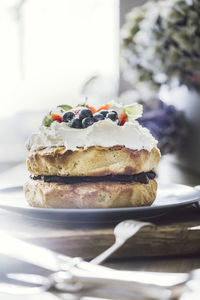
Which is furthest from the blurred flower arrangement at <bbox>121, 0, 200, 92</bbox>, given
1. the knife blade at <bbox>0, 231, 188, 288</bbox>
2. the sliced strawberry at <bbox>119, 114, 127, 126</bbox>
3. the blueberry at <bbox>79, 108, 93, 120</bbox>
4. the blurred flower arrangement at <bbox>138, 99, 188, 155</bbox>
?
the knife blade at <bbox>0, 231, 188, 288</bbox>

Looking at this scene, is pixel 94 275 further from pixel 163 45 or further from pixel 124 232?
pixel 163 45

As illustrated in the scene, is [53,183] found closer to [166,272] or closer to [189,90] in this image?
[166,272]

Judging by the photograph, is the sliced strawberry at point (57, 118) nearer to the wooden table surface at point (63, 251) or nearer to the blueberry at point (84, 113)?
the blueberry at point (84, 113)

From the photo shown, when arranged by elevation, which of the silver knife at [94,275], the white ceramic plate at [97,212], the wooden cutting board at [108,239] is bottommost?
the silver knife at [94,275]

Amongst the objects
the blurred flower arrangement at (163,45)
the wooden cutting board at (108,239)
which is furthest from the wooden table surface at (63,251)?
the blurred flower arrangement at (163,45)

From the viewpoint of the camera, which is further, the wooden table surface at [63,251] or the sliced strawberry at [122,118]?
the sliced strawberry at [122,118]

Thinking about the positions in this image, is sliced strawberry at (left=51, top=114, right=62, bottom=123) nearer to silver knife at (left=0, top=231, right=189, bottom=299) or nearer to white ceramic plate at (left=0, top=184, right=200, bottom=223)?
white ceramic plate at (left=0, top=184, right=200, bottom=223)
